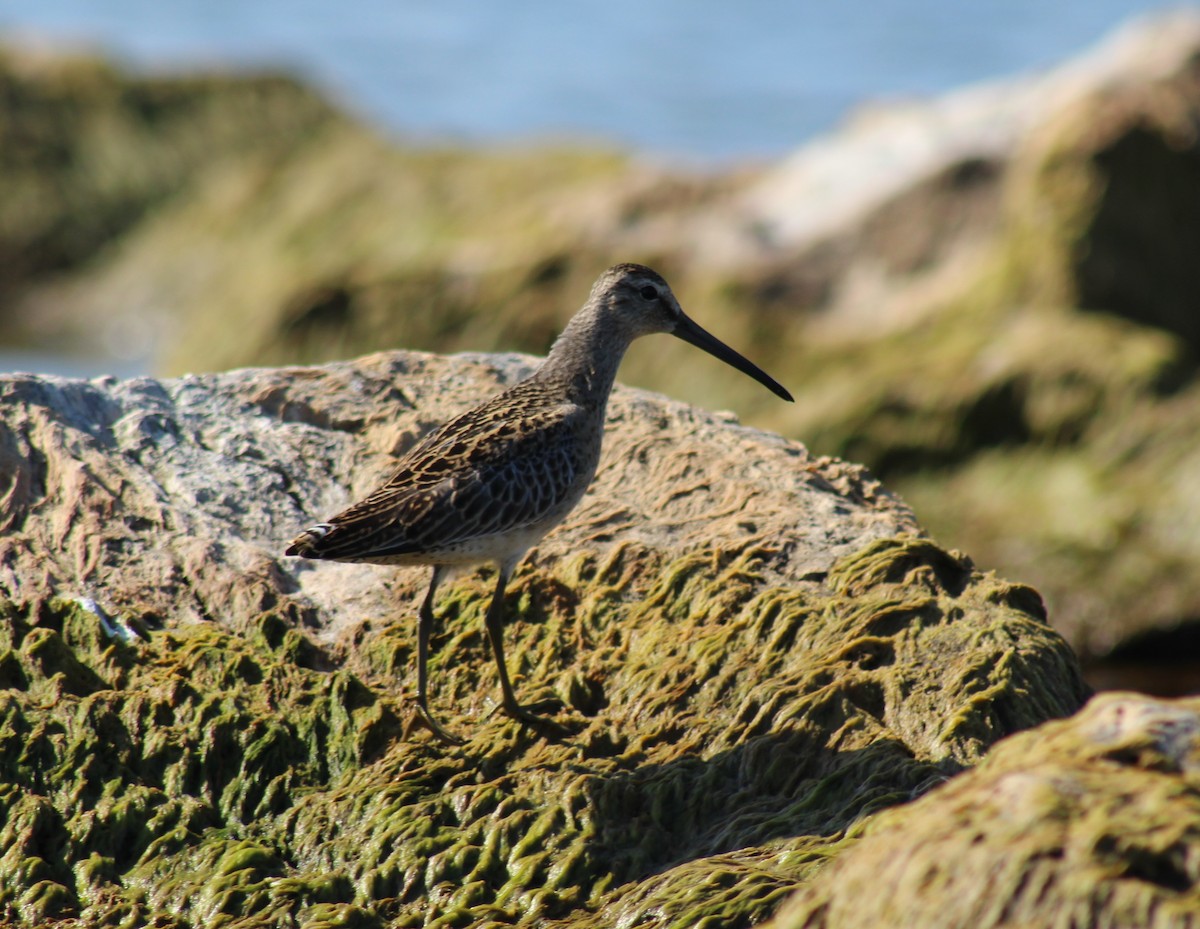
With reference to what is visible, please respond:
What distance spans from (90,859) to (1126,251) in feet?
29.9

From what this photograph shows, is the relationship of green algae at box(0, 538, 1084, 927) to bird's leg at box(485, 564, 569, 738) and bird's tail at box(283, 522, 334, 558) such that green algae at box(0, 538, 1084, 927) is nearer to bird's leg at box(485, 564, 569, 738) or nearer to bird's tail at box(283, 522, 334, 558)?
bird's leg at box(485, 564, 569, 738)

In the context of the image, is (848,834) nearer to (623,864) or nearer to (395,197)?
(623,864)

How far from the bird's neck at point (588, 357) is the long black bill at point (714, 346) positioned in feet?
1.28

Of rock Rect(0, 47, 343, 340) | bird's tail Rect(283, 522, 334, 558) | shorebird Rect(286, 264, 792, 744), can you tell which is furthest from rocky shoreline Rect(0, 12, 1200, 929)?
rock Rect(0, 47, 343, 340)

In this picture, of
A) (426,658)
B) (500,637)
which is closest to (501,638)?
(500,637)

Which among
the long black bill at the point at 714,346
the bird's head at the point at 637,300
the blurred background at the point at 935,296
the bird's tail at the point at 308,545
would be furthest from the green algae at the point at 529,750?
the blurred background at the point at 935,296

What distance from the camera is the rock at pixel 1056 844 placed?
3.15 meters

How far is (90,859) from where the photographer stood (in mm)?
4680

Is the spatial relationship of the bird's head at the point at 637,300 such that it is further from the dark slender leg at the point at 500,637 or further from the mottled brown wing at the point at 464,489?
the dark slender leg at the point at 500,637

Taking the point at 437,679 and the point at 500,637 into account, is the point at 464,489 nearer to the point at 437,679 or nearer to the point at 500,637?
the point at 500,637

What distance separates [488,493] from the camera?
5.30 meters

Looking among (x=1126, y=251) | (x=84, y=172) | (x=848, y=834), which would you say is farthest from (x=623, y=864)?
(x=84, y=172)

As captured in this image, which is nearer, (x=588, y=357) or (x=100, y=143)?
(x=588, y=357)

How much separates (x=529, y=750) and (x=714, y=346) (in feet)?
7.98
